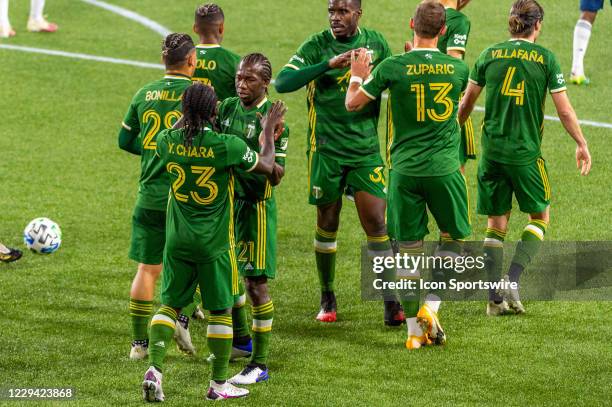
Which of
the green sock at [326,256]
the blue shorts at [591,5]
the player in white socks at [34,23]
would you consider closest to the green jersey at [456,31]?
the green sock at [326,256]

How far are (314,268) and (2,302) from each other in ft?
9.55

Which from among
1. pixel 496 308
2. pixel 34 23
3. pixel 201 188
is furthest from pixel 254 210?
pixel 34 23

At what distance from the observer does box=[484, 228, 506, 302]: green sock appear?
10383 mm

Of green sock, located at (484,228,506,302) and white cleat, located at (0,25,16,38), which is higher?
white cleat, located at (0,25,16,38)

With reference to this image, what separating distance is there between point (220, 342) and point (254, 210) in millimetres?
1100

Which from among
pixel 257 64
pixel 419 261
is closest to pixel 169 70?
pixel 257 64

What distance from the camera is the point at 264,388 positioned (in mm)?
8539

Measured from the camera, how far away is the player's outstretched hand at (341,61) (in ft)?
30.5

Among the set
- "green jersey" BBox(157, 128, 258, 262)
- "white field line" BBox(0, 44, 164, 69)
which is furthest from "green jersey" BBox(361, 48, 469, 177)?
"white field line" BBox(0, 44, 164, 69)

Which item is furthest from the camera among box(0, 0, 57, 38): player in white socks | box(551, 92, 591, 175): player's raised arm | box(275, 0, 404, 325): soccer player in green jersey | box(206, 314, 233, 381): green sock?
box(0, 0, 57, 38): player in white socks

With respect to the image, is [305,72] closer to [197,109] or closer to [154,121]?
[154,121]

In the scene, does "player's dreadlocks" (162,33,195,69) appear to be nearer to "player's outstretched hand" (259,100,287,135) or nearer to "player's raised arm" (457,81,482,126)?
"player's outstretched hand" (259,100,287,135)

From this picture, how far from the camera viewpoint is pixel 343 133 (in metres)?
9.90

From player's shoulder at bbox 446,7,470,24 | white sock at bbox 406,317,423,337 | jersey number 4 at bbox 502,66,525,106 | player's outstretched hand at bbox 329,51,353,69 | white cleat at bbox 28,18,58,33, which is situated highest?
white cleat at bbox 28,18,58,33
